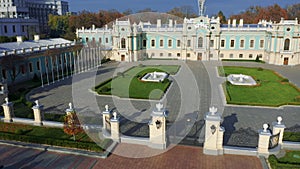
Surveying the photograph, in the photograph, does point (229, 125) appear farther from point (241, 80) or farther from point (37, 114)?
point (241, 80)

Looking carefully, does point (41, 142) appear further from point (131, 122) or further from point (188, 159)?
point (188, 159)

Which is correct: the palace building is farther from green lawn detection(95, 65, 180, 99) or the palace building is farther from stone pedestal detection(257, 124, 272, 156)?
stone pedestal detection(257, 124, 272, 156)

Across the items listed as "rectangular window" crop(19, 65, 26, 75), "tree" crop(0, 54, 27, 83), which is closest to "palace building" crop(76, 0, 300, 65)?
"rectangular window" crop(19, 65, 26, 75)

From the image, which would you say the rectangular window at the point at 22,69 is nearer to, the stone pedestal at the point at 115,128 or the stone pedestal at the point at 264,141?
the stone pedestal at the point at 115,128

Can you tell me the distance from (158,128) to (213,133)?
108 inches

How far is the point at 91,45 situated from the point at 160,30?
42.8 ft

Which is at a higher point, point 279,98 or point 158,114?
point 158,114

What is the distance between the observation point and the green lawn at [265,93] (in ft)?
69.5

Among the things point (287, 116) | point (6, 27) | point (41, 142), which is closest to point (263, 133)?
point (287, 116)

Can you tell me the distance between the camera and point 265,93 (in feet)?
77.6

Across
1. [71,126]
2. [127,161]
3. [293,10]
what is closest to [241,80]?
[127,161]

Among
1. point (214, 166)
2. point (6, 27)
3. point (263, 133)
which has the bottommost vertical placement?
point (214, 166)

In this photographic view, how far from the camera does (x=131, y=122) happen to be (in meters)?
16.9

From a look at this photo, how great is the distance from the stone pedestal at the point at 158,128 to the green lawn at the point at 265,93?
10113 mm
